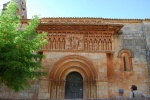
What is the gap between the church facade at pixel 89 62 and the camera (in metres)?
11.0

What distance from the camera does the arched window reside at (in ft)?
38.2

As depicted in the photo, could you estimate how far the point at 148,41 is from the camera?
40.1 ft

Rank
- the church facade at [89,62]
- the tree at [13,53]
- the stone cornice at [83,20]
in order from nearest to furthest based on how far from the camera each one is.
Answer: the tree at [13,53]
the church facade at [89,62]
the stone cornice at [83,20]

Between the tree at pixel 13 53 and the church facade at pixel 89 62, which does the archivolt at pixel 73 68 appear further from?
the tree at pixel 13 53

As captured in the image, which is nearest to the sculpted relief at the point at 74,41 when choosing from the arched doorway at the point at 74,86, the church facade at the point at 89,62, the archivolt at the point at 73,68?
the church facade at the point at 89,62

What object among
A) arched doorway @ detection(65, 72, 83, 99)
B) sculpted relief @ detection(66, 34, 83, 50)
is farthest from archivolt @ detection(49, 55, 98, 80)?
sculpted relief @ detection(66, 34, 83, 50)

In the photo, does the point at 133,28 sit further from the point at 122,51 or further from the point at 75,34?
the point at 75,34

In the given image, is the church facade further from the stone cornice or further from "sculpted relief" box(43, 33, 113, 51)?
the stone cornice

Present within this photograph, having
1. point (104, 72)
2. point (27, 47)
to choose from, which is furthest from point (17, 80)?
point (104, 72)

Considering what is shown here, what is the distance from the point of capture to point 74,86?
11500mm

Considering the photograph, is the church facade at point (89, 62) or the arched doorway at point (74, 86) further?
the arched doorway at point (74, 86)

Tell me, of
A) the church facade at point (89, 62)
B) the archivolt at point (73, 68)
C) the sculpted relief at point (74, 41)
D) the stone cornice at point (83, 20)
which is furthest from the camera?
the stone cornice at point (83, 20)

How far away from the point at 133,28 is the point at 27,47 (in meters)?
6.97

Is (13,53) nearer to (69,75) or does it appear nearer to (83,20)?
(69,75)
